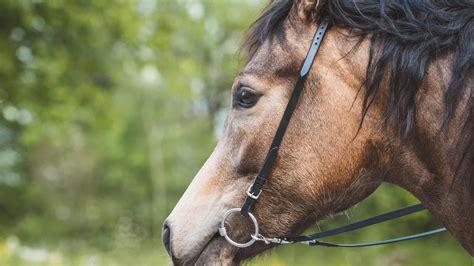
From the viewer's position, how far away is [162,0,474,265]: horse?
2.34 meters

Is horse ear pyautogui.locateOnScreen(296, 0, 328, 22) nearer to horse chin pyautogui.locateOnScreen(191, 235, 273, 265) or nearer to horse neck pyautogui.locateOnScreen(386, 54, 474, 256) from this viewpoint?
horse neck pyautogui.locateOnScreen(386, 54, 474, 256)

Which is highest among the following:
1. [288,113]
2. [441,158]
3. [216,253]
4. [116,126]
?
[288,113]

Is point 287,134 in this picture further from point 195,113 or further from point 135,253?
point 195,113

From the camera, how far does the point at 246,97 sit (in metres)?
2.54

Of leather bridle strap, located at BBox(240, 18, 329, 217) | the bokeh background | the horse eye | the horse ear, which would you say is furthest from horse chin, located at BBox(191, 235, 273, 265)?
the bokeh background

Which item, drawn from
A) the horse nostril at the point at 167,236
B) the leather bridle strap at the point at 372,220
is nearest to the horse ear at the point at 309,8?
the leather bridle strap at the point at 372,220

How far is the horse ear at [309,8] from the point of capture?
2514 millimetres

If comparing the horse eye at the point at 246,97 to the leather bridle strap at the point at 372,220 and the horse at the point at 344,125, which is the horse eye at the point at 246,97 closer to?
the horse at the point at 344,125

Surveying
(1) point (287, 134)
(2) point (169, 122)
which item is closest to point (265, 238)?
(1) point (287, 134)

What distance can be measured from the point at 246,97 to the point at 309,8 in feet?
1.40

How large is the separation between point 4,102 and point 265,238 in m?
11.4

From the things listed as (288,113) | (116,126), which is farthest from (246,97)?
Result: (116,126)

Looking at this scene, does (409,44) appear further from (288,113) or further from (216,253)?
(216,253)

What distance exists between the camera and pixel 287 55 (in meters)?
2.51
